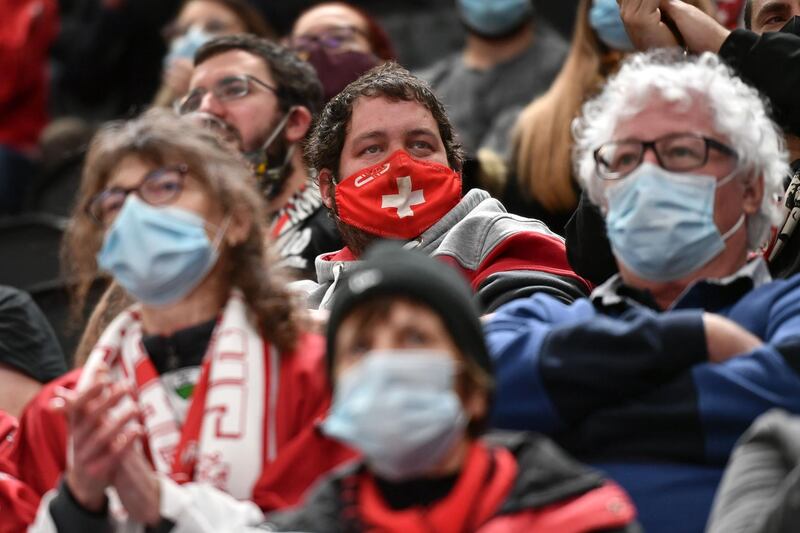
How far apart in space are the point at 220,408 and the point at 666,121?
1146 millimetres

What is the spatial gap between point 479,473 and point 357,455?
483 mm

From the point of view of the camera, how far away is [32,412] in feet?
12.4

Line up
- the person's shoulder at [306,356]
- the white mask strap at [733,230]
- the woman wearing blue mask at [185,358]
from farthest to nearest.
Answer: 1. the white mask strap at [733,230]
2. the person's shoulder at [306,356]
3. the woman wearing blue mask at [185,358]

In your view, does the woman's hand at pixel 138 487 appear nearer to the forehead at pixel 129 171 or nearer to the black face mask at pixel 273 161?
the forehead at pixel 129 171

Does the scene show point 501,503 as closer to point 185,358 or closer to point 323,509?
point 323,509

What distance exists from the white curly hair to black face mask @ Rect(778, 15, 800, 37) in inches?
30.9

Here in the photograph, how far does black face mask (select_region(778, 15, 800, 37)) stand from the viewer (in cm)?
470

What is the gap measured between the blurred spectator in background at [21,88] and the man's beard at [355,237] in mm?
3628

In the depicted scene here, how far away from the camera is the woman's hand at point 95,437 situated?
3.13m

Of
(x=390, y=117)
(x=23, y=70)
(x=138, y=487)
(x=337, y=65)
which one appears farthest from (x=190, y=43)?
(x=138, y=487)

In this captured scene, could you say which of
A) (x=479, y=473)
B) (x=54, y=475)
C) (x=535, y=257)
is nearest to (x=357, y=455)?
(x=479, y=473)

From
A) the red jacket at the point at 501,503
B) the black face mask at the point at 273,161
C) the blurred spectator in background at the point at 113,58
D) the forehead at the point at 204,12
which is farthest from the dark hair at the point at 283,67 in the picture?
the red jacket at the point at 501,503

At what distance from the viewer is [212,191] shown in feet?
12.1

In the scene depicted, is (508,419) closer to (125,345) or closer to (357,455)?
(357,455)
